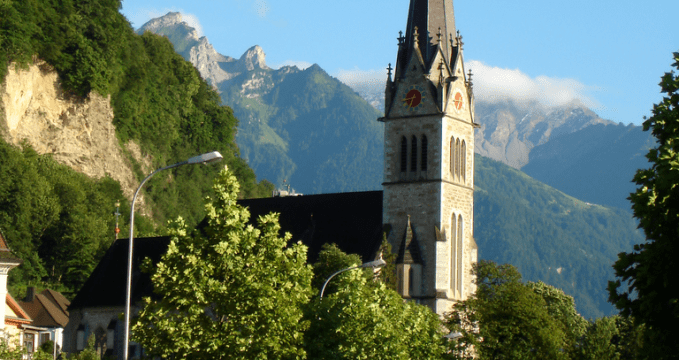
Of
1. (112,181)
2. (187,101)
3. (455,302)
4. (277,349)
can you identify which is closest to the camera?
(277,349)

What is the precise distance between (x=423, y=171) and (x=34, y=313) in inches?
1337

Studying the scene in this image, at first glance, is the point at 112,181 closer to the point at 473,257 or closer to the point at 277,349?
the point at 473,257

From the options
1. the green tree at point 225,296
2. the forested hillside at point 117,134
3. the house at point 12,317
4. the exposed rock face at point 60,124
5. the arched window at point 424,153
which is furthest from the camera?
the exposed rock face at point 60,124

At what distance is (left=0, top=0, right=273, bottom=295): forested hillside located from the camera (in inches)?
3455

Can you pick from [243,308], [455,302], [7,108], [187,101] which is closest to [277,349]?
[243,308]

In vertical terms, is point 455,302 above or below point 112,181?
below

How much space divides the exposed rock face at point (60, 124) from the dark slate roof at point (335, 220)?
3076 centimetres

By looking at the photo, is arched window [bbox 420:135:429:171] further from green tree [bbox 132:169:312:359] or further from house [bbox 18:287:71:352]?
green tree [bbox 132:169:312:359]

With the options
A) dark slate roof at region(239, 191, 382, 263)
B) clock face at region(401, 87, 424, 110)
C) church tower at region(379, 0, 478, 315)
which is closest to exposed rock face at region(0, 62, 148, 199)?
dark slate roof at region(239, 191, 382, 263)

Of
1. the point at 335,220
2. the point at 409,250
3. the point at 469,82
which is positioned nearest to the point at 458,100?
the point at 469,82

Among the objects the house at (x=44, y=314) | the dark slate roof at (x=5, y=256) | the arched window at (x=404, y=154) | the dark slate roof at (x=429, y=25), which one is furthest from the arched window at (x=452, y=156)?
the dark slate roof at (x=5, y=256)

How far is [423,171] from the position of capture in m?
64.4

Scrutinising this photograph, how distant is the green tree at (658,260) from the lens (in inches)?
835

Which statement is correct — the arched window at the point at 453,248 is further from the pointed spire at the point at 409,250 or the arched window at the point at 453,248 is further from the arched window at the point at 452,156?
the arched window at the point at 452,156
